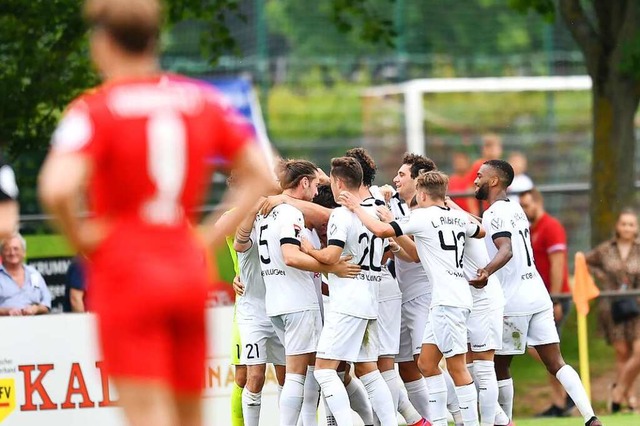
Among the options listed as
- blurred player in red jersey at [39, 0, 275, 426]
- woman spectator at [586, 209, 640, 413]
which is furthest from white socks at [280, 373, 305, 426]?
blurred player in red jersey at [39, 0, 275, 426]

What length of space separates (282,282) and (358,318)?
0.73m

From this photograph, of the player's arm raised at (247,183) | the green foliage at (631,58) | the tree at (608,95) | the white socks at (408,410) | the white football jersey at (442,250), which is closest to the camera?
the player's arm raised at (247,183)

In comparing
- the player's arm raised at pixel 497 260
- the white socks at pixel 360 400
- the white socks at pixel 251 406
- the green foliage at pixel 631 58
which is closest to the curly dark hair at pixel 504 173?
the player's arm raised at pixel 497 260

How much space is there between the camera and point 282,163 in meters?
10.6

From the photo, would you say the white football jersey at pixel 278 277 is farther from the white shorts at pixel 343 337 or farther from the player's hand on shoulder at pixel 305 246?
the white shorts at pixel 343 337

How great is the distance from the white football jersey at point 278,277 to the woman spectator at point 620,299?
485 cm

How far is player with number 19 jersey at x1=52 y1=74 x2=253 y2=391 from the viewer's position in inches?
176

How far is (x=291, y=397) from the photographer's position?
397 inches

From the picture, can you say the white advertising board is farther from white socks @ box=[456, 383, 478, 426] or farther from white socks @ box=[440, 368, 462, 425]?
white socks @ box=[456, 383, 478, 426]

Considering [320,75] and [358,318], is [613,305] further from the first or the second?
[320,75]

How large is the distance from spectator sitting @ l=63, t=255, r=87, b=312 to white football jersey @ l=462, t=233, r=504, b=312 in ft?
14.0

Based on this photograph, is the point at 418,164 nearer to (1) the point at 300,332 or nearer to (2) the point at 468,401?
(1) the point at 300,332

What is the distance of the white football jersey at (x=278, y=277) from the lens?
10188 mm

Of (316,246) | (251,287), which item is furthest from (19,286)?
(316,246)
